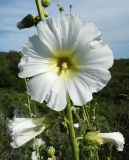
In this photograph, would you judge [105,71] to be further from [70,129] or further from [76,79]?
[70,129]

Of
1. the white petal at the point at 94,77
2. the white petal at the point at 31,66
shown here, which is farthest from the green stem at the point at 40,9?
A: the white petal at the point at 94,77

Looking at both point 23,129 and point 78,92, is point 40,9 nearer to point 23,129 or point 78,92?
point 78,92

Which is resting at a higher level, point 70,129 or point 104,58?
point 104,58

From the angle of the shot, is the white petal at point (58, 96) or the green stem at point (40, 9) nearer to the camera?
the white petal at point (58, 96)

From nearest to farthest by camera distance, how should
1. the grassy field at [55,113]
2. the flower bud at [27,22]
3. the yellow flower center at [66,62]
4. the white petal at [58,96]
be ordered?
1. the white petal at [58,96]
2. the yellow flower center at [66,62]
3. the flower bud at [27,22]
4. the grassy field at [55,113]

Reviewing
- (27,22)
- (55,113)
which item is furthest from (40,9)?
(55,113)

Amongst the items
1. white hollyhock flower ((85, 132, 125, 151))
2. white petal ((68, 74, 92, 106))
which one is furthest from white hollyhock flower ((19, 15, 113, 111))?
white hollyhock flower ((85, 132, 125, 151))

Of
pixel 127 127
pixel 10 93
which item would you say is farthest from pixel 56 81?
pixel 10 93

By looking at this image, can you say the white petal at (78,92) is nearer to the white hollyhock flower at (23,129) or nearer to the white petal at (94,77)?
the white petal at (94,77)
